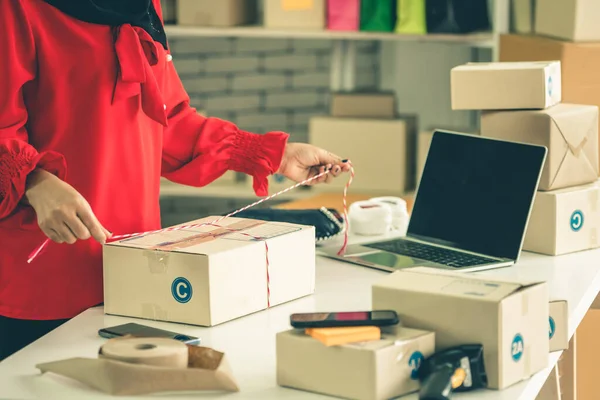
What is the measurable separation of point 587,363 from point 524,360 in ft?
3.48

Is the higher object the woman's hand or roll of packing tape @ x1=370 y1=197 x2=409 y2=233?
the woman's hand

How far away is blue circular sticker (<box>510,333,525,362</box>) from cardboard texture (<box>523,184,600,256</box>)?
709mm

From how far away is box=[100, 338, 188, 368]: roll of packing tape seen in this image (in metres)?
1.25

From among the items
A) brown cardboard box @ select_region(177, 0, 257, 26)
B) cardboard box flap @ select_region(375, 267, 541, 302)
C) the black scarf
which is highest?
brown cardboard box @ select_region(177, 0, 257, 26)

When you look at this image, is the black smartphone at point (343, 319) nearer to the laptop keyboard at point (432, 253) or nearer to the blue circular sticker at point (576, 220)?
the laptop keyboard at point (432, 253)

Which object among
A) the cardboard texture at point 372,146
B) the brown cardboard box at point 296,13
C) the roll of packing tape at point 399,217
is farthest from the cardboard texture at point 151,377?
the brown cardboard box at point 296,13

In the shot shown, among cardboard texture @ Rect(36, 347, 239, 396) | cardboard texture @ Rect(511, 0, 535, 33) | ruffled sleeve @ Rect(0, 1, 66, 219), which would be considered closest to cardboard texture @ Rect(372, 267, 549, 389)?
cardboard texture @ Rect(36, 347, 239, 396)

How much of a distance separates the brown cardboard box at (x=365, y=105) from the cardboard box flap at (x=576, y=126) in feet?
4.59

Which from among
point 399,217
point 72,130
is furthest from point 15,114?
point 399,217

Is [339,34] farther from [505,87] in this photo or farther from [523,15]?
[505,87]

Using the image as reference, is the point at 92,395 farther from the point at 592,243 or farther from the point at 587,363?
the point at 587,363

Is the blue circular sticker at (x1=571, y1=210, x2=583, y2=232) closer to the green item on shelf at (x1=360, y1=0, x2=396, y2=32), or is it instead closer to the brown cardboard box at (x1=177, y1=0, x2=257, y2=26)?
the green item on shelf at (x1=360, y1=0, x2=396, y2=32)

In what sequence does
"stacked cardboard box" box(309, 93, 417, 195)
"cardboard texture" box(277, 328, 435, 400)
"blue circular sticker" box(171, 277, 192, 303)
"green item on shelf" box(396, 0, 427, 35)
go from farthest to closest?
1. "stacked cardboard box" box(309, 93, 417, 195)
2. "green item on shelf" box(396, 0, 427, 35)
3. "blue circular sticker" box(171, 277, 192, 303)
4. "cardboard texture" box(277, 328, 435, 400)

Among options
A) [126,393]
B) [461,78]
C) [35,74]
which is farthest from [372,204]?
[126,393]
